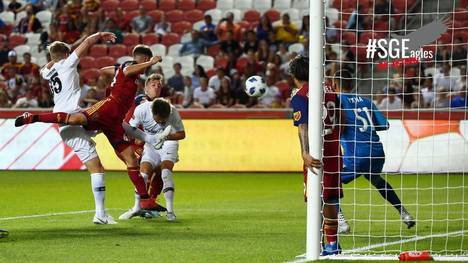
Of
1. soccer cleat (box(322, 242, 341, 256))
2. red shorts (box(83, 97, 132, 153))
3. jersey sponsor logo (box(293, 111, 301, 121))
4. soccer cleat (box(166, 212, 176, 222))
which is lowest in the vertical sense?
soccer cleat (box(166, 212, 176, 222))

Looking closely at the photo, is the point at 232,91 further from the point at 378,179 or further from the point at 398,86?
the point at 378,179

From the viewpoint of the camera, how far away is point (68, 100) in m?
12.9

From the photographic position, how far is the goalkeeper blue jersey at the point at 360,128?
479 inches

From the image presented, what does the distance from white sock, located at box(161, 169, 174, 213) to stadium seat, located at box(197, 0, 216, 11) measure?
1590 centimetres

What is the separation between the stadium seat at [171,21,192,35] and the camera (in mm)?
A: 28755

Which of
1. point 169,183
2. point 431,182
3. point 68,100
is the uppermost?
point 68,100

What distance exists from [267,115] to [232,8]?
676 cm

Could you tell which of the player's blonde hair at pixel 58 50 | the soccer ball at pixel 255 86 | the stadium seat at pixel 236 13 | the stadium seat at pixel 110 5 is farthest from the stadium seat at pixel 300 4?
the player's blonde hair at pixel 58 50

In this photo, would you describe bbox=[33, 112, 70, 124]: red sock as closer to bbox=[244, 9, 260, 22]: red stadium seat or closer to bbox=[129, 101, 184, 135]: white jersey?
bbox=[129, 101, 184, 135]: white jersey

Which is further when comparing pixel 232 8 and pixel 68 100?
pixel 232 8

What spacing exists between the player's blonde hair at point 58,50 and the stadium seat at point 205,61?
14074 mm

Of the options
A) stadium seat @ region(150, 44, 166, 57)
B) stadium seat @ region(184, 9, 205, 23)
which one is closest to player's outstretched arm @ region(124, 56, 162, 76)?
stadium seat @ region(150, 44, 166, 57)

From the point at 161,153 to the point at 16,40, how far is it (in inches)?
654

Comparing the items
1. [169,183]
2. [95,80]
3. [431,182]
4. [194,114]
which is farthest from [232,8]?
[169,183]
